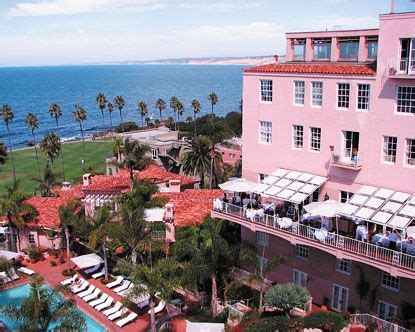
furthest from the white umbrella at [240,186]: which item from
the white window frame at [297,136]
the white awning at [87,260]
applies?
the white awning at [87,260]

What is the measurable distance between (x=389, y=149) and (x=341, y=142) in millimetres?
2733

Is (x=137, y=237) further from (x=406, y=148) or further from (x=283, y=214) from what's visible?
(x=406, y=148)

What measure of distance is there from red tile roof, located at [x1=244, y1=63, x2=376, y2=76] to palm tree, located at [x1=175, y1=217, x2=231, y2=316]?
10.2m

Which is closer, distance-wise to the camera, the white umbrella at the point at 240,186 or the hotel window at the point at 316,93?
the hotel window at the point at 316,93

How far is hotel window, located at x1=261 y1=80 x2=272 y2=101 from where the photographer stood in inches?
1195

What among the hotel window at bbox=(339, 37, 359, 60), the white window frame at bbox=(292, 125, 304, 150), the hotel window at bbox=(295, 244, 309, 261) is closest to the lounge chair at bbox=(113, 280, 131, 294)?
the hotel window at bbox=(295, 244, 309, 261)

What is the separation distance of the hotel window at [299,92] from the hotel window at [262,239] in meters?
8.76

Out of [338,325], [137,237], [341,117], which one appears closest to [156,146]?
[137,237]

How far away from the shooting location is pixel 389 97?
24734 mm

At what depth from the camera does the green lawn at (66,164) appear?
74.2 meters

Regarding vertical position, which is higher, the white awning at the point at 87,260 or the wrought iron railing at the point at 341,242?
the wrought iron railing at the point at 341,242

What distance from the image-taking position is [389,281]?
2528 cm

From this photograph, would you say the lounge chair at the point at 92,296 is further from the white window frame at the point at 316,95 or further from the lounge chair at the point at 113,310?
the white window frame at the point at 316,95

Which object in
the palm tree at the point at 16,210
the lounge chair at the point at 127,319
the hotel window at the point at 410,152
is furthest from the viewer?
the palm tree at the point at 16,210
